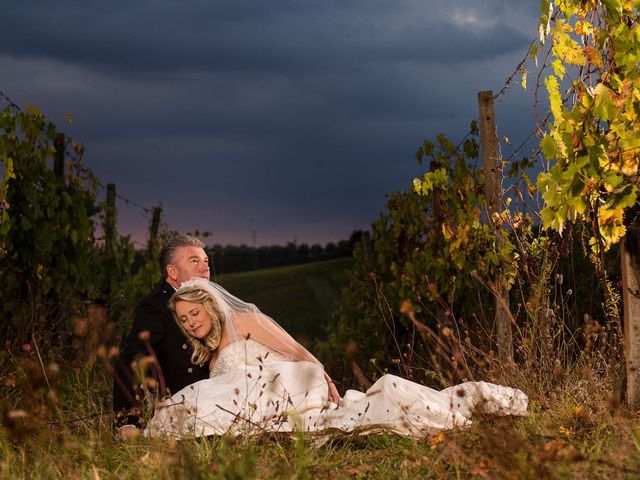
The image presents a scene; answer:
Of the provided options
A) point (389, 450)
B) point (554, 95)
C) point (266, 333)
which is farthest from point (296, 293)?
point (389, 450)

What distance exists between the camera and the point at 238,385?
495 cm

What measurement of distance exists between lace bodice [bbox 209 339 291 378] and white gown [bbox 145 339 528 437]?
0.05 meters

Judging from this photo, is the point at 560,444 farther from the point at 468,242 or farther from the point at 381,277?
the point at 381,277

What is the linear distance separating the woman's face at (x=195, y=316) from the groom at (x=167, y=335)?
0.93ft

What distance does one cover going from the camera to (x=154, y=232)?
1312cm

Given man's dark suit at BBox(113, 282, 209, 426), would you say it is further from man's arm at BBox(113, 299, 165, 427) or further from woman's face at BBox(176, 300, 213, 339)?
woman's face at BBox(176, 300, 213, 339)

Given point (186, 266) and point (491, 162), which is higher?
point (491, 162)

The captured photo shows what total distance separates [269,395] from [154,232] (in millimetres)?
8616

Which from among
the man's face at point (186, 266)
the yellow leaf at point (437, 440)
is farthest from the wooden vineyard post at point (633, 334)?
the man's face at point (186, 266)

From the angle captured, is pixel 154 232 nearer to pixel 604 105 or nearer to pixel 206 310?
pixel 206 310

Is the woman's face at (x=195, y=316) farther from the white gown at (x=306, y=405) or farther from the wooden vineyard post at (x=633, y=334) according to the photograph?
the wooden vineyard post at (x=633, y=334)

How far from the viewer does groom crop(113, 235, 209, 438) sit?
18.1 ft

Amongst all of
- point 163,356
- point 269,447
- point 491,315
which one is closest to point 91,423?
point 163,356

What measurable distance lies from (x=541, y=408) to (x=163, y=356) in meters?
2.66
